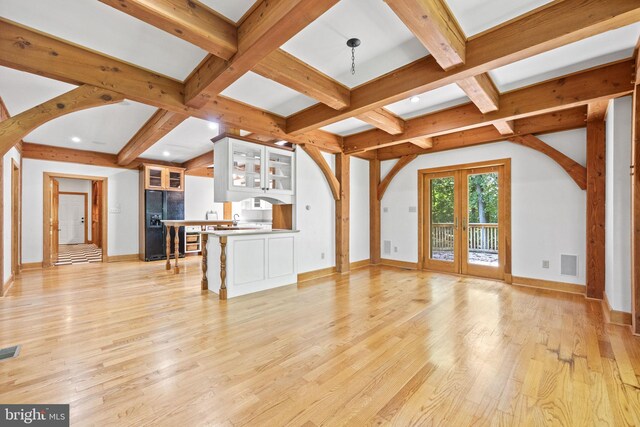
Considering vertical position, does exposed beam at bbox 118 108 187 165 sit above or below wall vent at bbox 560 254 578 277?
above

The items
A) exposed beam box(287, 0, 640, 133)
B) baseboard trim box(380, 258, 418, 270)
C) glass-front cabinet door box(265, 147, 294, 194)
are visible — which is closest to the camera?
exposed beam box(287, 0, 640, 133)

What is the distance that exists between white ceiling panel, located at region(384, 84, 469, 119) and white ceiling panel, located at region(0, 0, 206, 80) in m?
2.54

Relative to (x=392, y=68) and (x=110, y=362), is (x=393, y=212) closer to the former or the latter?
(x=392, y=68)

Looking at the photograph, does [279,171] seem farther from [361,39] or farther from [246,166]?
[361,39]

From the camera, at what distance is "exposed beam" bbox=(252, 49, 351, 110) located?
2.48 metres

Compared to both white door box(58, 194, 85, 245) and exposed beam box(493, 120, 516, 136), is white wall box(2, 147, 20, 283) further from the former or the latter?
white door box(58, 194, 85, 245)

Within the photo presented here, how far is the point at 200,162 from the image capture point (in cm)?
693

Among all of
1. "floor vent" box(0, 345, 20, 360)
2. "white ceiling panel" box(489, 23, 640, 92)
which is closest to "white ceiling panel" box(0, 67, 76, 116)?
"floor vent" box(0, 345, 20, 360)

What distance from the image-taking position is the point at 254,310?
3398mm

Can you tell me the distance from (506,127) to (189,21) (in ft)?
14.0

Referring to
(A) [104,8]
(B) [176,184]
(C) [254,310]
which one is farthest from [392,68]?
(B) [176,184]

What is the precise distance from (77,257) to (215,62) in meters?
7.64

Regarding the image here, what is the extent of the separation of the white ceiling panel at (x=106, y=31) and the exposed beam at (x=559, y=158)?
15.4ft

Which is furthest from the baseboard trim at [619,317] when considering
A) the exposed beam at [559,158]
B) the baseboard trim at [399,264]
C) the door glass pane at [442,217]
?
the baseboard trim at [399,264]
